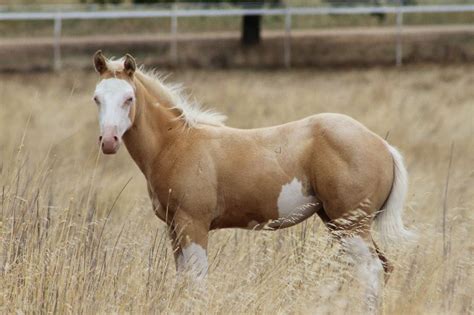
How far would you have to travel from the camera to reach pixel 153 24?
31984mm

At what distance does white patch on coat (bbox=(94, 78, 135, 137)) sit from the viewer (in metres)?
6.71

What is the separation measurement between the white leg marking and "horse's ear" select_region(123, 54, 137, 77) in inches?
62.7

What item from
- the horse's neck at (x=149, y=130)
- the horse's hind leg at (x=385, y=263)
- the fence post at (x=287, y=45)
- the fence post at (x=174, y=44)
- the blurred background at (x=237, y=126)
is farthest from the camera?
the fence post at (x=174, y=44)

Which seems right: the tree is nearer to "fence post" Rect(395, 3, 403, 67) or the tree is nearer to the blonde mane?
"fence post" Rect(395, 3, 403, 67)

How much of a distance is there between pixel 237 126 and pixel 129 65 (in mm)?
13218

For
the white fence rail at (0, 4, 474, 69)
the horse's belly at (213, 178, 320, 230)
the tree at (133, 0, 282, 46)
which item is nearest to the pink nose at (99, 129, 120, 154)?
the horse's belly at (213, 178, 320, 230)

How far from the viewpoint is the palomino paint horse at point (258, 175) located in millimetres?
6977

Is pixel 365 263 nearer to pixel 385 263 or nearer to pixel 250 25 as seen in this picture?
pixel 385 263

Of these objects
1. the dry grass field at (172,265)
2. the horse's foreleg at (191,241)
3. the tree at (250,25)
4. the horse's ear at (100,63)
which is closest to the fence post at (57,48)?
the tree at (250,25)

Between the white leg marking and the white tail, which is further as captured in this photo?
the white tail

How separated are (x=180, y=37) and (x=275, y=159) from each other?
2196 centimetres

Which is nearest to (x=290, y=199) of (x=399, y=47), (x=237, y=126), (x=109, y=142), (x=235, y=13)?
(x=109, y=142)

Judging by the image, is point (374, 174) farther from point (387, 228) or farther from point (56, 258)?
point (56, 258)

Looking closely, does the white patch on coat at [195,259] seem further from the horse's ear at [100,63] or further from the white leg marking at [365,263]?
the horse's ear at [100,63]
